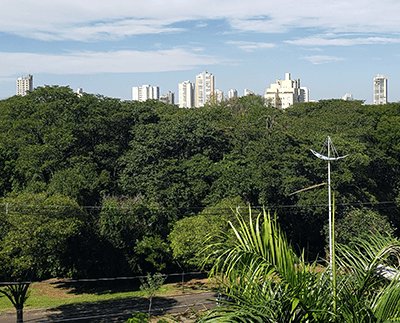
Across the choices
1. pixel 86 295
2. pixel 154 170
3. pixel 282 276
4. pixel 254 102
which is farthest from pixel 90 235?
pixel 254 102

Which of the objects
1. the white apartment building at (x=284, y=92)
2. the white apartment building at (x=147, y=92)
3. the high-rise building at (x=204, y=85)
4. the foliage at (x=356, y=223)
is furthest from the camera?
the white apartment building at (x=147, y=92)

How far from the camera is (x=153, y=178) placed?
2634cm

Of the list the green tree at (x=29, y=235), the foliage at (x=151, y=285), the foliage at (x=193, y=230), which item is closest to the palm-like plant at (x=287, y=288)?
the green tree at (x=29, y=235)

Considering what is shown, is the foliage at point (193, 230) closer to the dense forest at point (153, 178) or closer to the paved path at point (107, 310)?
the dense forest at point (153, 178)

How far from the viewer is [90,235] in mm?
23625

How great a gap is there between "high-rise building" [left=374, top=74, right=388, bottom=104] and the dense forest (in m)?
84.5

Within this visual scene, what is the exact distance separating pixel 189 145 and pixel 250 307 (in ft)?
85.2

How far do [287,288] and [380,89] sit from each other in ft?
392

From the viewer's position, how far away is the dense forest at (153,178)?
73.8 ft

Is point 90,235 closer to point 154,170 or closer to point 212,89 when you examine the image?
point 154,170

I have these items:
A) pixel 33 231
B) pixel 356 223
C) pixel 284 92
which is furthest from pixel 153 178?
pixel 284 92

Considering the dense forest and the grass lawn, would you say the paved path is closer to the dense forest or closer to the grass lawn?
the grass lawn

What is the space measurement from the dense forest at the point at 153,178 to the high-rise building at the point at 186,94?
7722 cm

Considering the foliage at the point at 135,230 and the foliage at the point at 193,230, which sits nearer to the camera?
the foliage at the point at 193,230
